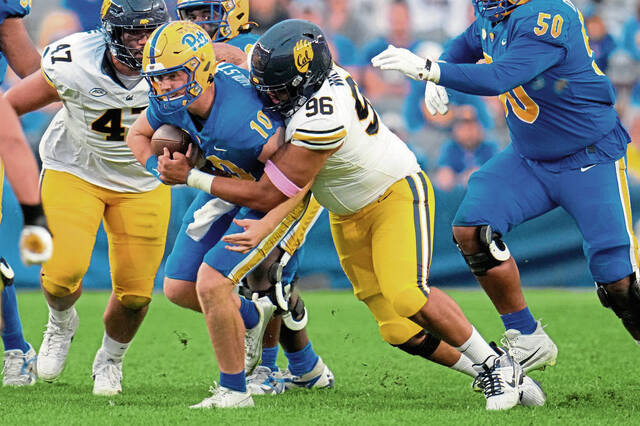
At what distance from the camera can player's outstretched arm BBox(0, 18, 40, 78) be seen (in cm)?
488

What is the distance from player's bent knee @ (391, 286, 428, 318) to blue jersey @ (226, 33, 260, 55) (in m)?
1.36

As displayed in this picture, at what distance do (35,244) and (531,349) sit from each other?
2559 mm

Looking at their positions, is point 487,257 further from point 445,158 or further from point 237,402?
point 445,158

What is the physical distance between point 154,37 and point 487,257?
185cm

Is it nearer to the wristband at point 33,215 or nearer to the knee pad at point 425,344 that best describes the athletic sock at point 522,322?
the knee pad at point 425,344

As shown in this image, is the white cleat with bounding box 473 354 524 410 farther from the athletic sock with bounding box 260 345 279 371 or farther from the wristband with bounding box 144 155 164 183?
the wristband with bounding box 144 155 164 183

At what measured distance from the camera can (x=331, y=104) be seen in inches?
Result: 160

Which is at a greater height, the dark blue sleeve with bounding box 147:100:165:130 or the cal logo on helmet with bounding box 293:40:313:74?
the cal logo on helmet with bounding box 293:40:313:74

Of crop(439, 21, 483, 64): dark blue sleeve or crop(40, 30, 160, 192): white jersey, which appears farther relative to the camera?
crop(439, 21, 483, 64): dark blue sleeve

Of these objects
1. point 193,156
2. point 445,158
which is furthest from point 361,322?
point 193,156

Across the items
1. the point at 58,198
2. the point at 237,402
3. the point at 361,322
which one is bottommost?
the point at 361,322

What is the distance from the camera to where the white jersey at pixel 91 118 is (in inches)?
184

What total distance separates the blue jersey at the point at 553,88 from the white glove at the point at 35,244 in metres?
2.15

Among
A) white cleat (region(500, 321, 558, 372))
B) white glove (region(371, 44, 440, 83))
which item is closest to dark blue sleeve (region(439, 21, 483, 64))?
white glove (region(371, 44, 440, 83))
